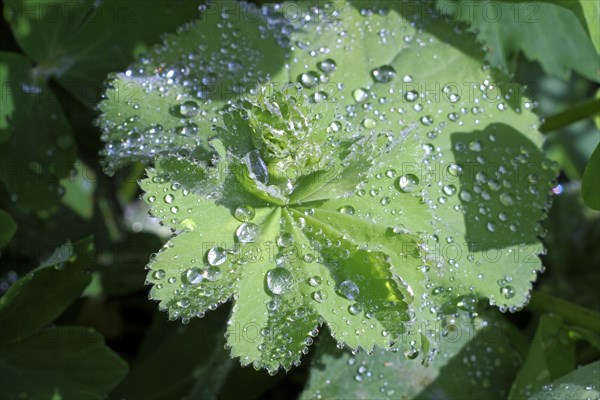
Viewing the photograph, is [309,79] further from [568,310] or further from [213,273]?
[568,310]

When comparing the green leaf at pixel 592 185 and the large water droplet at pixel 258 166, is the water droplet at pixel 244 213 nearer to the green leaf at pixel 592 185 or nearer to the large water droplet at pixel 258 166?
the large water droplet at pixel 258 166

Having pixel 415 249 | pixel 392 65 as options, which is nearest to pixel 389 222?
pixel 415 249

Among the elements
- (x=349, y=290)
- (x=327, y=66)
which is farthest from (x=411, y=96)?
(x=349, y=290)

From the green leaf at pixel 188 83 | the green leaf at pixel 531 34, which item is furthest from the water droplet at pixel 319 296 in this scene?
the green leaf at pixel 531 34

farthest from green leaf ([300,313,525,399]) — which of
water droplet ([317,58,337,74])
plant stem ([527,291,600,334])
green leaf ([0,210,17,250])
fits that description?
green leaf ([0,210,17,250])

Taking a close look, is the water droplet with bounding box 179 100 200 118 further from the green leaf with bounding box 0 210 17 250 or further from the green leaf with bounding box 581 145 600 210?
the green leaf with bounding box 581 145 600 210

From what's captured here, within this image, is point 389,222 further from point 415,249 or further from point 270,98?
point 270,98
